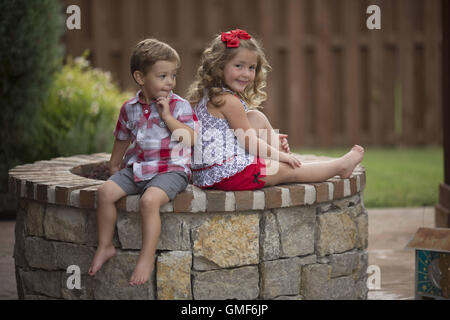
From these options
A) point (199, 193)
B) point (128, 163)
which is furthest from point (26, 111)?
point (199, 193)

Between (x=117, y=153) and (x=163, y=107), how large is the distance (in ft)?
1.79

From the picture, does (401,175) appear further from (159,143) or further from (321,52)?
(159,143)

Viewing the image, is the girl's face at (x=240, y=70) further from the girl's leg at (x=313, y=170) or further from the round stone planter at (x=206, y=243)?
the round stone planter at (x=206, y=243)

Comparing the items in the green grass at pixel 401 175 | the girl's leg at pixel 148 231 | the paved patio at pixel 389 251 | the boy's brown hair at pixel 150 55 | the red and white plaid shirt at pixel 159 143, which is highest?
the boy's brown hair at pixel 150 55

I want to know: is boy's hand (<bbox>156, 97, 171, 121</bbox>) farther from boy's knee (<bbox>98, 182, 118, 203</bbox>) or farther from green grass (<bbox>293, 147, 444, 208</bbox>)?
green grass (<bbox>293, 147, 444, 208</bbox>)

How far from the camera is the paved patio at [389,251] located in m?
3.76

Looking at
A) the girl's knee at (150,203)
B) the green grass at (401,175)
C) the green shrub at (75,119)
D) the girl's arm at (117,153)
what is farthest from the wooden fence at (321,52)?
the girl's knee at (150,203)

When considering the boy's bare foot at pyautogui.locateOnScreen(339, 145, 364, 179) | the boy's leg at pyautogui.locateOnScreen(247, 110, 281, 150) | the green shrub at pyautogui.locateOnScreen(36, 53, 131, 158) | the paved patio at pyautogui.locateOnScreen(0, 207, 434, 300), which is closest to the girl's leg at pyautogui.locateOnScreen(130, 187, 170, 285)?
the boy's leg at pyautogui.locateOnScreen(247, 110, 281, 150)

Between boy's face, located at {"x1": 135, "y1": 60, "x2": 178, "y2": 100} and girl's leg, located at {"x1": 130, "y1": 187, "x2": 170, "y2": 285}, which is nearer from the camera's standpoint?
girl's leg, located at {"x1": 130, "y1": 187, "x2": 170, "y2": 285}

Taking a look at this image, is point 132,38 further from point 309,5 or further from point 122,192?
point 122,192

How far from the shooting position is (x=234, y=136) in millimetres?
3260

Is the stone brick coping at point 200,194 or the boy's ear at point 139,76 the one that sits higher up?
the boy's ear at point 139,76

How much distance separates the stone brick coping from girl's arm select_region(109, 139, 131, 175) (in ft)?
0.68

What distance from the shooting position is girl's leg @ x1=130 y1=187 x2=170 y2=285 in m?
2.81
